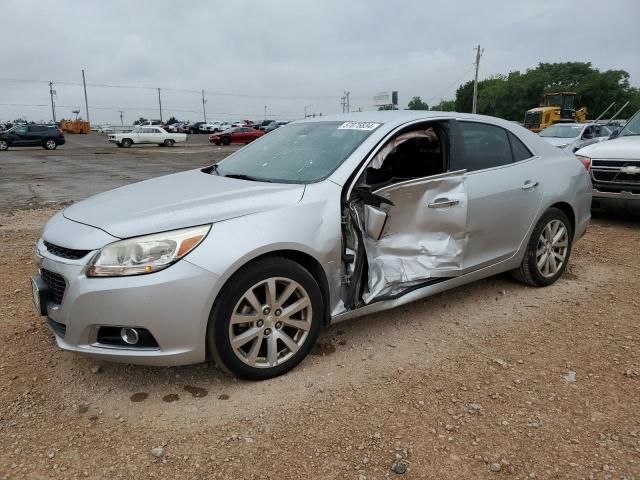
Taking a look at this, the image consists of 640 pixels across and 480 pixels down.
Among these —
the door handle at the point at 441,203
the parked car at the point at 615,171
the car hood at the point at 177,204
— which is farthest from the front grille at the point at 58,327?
the parked car at the point at 615,171

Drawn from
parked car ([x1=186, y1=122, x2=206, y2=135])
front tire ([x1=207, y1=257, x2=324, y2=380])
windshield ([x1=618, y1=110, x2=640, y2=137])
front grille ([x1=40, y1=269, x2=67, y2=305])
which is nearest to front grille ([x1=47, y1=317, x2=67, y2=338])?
front grille ([x1=40, y1=269, x2=67, y2=305])

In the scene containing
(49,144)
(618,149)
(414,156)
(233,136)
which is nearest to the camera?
(414,156)

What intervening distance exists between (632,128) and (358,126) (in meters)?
6.25

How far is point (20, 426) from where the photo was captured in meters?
2.57

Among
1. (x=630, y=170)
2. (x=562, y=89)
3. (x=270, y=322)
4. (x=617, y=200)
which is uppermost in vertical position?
(x=562, y=89)

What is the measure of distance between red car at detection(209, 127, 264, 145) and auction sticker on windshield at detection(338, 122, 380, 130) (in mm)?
33871

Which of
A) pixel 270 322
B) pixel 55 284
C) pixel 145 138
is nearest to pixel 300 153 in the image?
pixel 270 322

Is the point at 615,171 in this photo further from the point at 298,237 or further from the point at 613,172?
the point at 298,237

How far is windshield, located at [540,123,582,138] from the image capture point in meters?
16.0

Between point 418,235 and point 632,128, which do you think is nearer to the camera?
point 418,235

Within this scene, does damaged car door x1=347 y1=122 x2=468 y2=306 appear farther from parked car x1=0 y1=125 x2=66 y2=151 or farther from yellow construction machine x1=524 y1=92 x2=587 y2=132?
parked car x1=0 y1=125 x2=66 y2=151

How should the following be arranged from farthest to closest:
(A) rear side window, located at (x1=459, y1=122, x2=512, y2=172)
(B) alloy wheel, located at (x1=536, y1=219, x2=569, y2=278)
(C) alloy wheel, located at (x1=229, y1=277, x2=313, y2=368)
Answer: (B) alloy wheel, located at (x1=536, y1=219, x2=569, y2=278) < (A) rear side window, located at (x1=459, y1=122, x2=512, y2=172) < (C) alloy wheel, located at (x1=229, y1=277, x2=313, y2=368)

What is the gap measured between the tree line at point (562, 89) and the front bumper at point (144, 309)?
6679 cm

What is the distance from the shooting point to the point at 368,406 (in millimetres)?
2727
